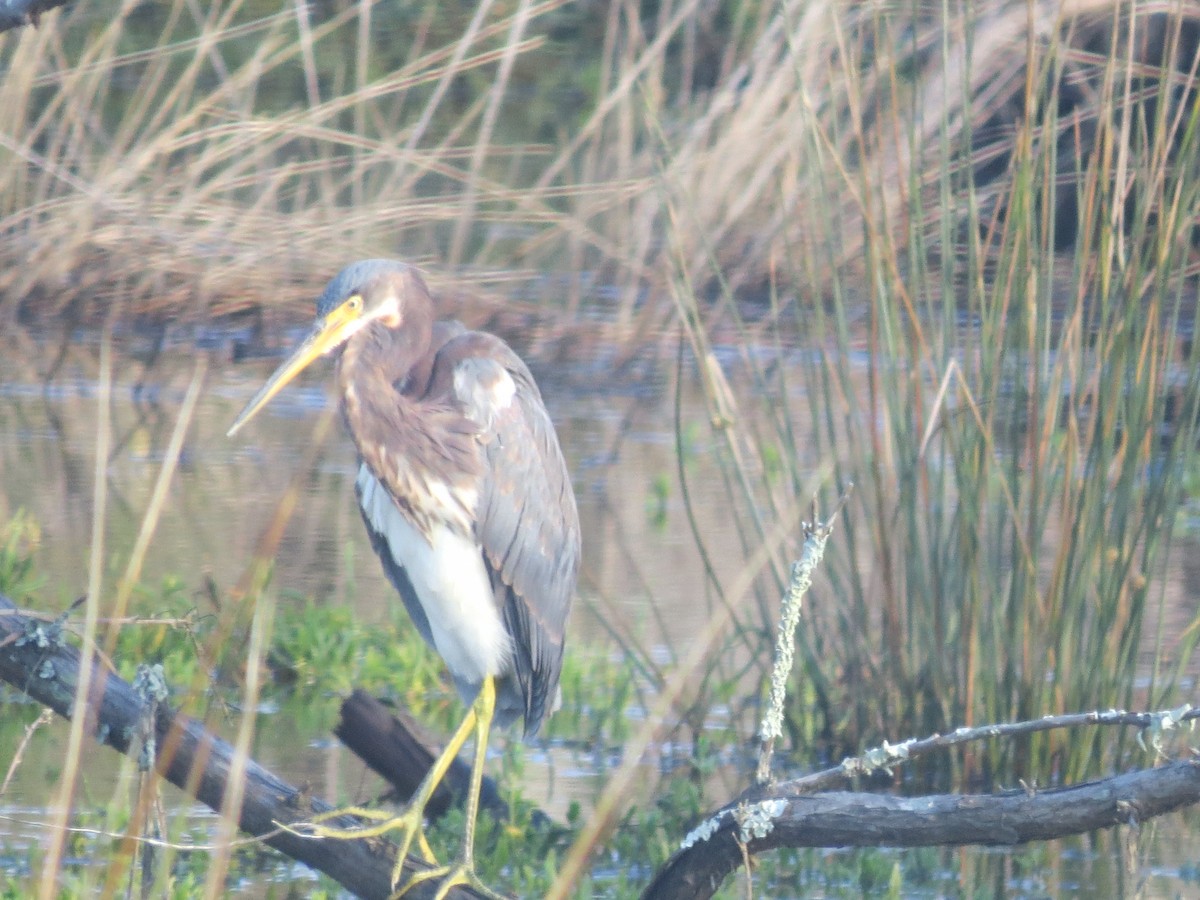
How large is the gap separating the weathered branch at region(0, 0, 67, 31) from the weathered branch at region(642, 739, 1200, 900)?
1456 mm

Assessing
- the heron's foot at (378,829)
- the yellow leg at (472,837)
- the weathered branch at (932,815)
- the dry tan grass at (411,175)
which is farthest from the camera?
the dry tan grass at (411,175)

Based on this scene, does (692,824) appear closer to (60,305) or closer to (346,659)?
(346,659)

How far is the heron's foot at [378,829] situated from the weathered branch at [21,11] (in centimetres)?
119

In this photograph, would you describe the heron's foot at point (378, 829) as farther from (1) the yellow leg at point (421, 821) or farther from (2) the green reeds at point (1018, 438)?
(2) the green reeds at point (1018, 438)

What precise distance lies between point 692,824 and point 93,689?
1.31 m

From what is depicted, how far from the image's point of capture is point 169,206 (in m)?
7.27

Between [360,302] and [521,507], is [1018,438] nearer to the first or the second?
[521,507]

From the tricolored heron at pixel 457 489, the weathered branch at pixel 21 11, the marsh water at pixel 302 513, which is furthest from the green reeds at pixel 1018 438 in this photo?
the weathered branch at pixel 21 11

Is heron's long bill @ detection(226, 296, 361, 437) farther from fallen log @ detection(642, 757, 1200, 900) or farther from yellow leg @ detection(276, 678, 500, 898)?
fallen log @ detection(642, 757, 1200, 900)

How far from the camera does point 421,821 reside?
3422mm

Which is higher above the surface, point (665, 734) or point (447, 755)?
point (447, 755)

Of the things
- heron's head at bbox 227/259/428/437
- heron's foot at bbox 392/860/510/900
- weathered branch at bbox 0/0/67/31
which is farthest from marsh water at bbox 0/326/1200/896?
weathered branch at bbox 0/0/67/31

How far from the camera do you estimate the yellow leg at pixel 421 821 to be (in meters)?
3.03

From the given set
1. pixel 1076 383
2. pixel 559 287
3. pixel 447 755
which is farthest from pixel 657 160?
pixel 559 287
